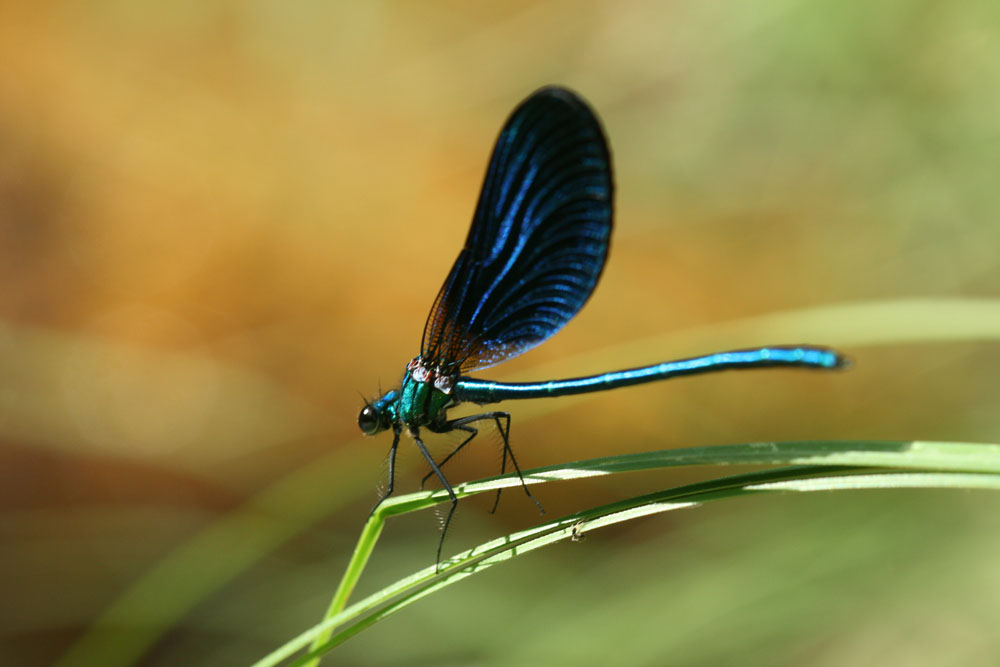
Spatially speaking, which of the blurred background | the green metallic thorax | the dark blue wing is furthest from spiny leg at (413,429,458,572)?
the blurred background

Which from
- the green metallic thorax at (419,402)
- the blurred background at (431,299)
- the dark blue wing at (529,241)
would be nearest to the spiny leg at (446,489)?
the green metallic thorax at (419,402)

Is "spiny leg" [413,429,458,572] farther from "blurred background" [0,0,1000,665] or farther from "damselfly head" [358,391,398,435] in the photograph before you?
"blurred background" [0,0,1000,665]

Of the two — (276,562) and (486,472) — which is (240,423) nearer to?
(276,562)

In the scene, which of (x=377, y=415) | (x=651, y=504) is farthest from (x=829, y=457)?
(x=377, y=415)

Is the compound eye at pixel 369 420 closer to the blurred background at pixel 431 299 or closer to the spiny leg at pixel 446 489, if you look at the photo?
the spiny leg at pixel 446 489

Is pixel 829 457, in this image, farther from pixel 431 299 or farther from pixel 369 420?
pixel 431 299

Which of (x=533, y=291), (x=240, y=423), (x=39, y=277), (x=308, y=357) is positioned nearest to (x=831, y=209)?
(x=533, y=291)
